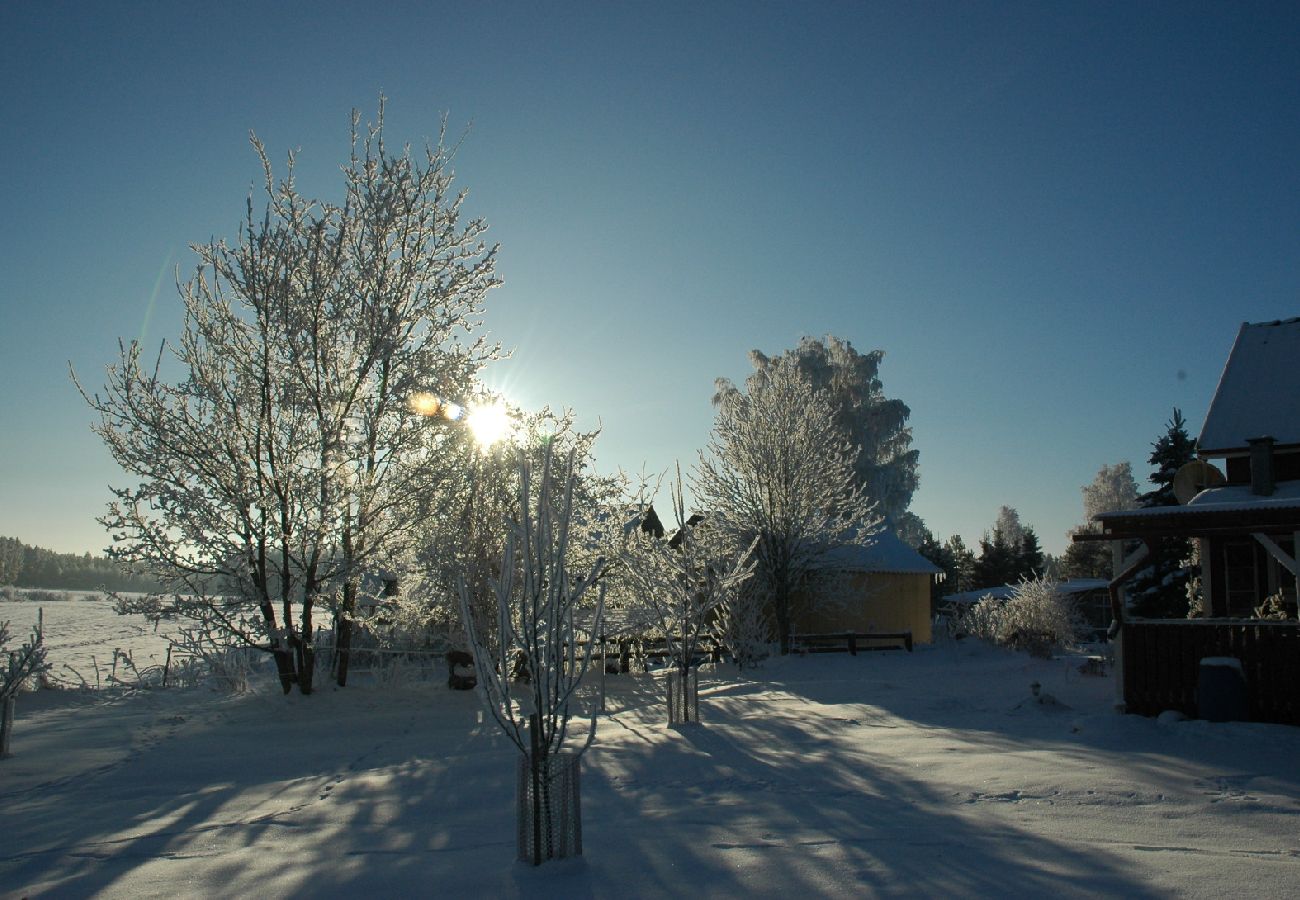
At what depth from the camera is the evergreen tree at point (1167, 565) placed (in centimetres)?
2362

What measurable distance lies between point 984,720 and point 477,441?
1054cm

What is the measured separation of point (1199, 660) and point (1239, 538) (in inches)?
241

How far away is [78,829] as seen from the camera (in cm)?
710

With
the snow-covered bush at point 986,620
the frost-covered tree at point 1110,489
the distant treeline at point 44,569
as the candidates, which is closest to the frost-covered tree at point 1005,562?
the frost-covered tree at point 1110,489

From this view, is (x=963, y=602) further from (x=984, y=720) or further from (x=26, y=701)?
(x=26, y=701)

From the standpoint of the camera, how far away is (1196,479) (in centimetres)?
1571

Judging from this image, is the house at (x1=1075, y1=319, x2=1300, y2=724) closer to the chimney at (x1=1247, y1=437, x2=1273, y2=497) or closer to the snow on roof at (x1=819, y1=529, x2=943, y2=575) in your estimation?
the chimney at (x1=1247, y1=437, x2=1273, y2=497)

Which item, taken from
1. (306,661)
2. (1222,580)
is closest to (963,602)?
(1222,580)

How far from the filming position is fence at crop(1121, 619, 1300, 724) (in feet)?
31.9

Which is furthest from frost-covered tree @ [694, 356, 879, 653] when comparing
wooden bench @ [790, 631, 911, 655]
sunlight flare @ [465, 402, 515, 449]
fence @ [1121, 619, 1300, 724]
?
fence @ [1121, 619, 1300, 724]

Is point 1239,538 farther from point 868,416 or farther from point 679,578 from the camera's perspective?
point 868,416

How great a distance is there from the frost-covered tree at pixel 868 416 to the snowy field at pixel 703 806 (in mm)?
22477

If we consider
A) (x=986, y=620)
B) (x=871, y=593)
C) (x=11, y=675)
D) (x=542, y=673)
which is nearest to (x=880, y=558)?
(x=871, y=593)

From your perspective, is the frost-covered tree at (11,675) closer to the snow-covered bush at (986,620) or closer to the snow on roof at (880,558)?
the snow on roof at (880,558)
